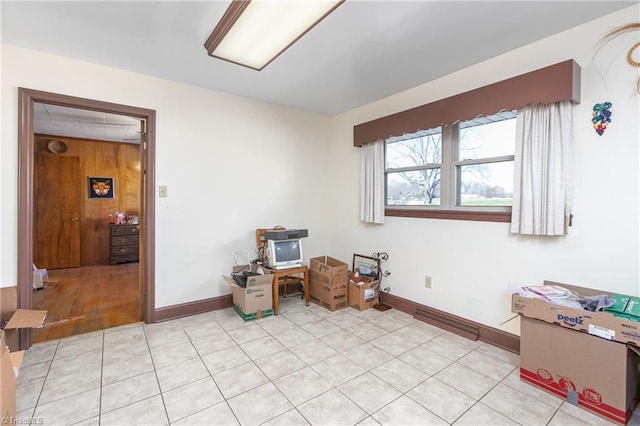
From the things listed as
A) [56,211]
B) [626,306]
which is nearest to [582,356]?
[626,306]

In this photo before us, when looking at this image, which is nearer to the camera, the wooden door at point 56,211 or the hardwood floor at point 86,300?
the hardwood floor at point 86,300

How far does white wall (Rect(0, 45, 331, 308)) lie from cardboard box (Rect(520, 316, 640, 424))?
2.74m

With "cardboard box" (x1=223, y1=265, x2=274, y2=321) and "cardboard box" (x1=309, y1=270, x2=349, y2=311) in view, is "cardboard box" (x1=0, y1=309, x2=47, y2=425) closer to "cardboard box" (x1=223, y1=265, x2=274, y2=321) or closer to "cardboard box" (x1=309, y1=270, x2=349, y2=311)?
"cardboard box" (x1=223, y1=265, x2=274, y2=321)

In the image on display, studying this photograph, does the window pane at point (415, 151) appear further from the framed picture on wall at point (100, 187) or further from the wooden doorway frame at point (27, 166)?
the framed picture on wall at point (100, 187)

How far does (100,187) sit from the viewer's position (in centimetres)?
602

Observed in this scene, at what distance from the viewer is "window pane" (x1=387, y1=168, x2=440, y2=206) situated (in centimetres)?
318

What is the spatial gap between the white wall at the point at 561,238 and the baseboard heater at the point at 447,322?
0.08 m

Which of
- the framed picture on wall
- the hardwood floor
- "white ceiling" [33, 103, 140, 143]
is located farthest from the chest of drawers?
"white ceiling" [33, 103, 140, 143]

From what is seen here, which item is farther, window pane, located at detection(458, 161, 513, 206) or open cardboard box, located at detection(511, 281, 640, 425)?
window pane, located at detection(458, 161, 513, 206)

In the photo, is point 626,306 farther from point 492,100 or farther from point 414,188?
point 414,188

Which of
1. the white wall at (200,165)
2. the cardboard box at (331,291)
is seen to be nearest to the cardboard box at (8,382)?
the white wall at (200,165)

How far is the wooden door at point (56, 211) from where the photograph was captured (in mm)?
5469

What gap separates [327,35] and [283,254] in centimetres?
222

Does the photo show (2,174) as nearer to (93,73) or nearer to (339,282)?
(93,73)
